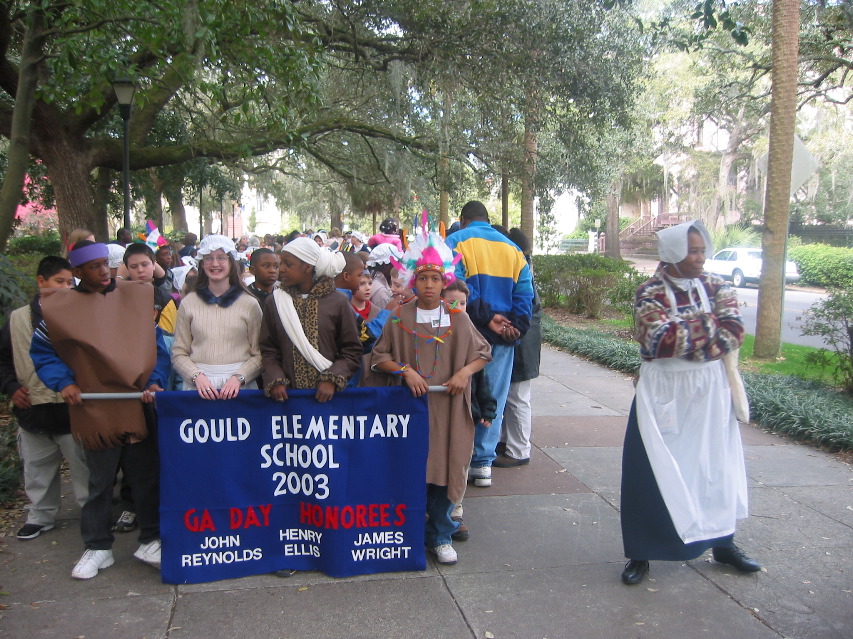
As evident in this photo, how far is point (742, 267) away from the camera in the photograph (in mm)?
27938

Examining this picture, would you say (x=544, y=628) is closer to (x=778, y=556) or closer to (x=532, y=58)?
(x=778, y=556)

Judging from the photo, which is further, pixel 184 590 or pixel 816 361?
pixel 816 361

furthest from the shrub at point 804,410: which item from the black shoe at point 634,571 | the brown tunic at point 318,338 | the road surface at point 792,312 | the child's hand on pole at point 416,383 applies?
the brown tunic at point 318,338

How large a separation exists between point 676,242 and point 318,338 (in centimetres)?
190

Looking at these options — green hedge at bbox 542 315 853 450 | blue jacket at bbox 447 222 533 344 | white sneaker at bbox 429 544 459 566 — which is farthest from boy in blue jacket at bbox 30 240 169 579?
green hedge at bbox 542 315 853 450

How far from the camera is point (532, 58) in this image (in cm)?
1191

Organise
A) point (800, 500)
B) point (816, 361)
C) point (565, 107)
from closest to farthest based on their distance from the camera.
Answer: point (800, 500), point (816, 361), point (565, 107)

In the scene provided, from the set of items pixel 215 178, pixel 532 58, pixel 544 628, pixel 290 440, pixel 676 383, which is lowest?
pixel 544 628

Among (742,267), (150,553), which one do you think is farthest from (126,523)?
(742,267)

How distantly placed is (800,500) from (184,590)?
4070 mm

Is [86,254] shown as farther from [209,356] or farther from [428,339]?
[428,339]

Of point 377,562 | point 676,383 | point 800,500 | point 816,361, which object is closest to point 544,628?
point 377,562

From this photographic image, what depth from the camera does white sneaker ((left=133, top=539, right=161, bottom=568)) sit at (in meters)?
3.95

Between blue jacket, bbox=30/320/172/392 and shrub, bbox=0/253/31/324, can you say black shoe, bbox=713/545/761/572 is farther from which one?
shrub, bbox=0/253/31/324
